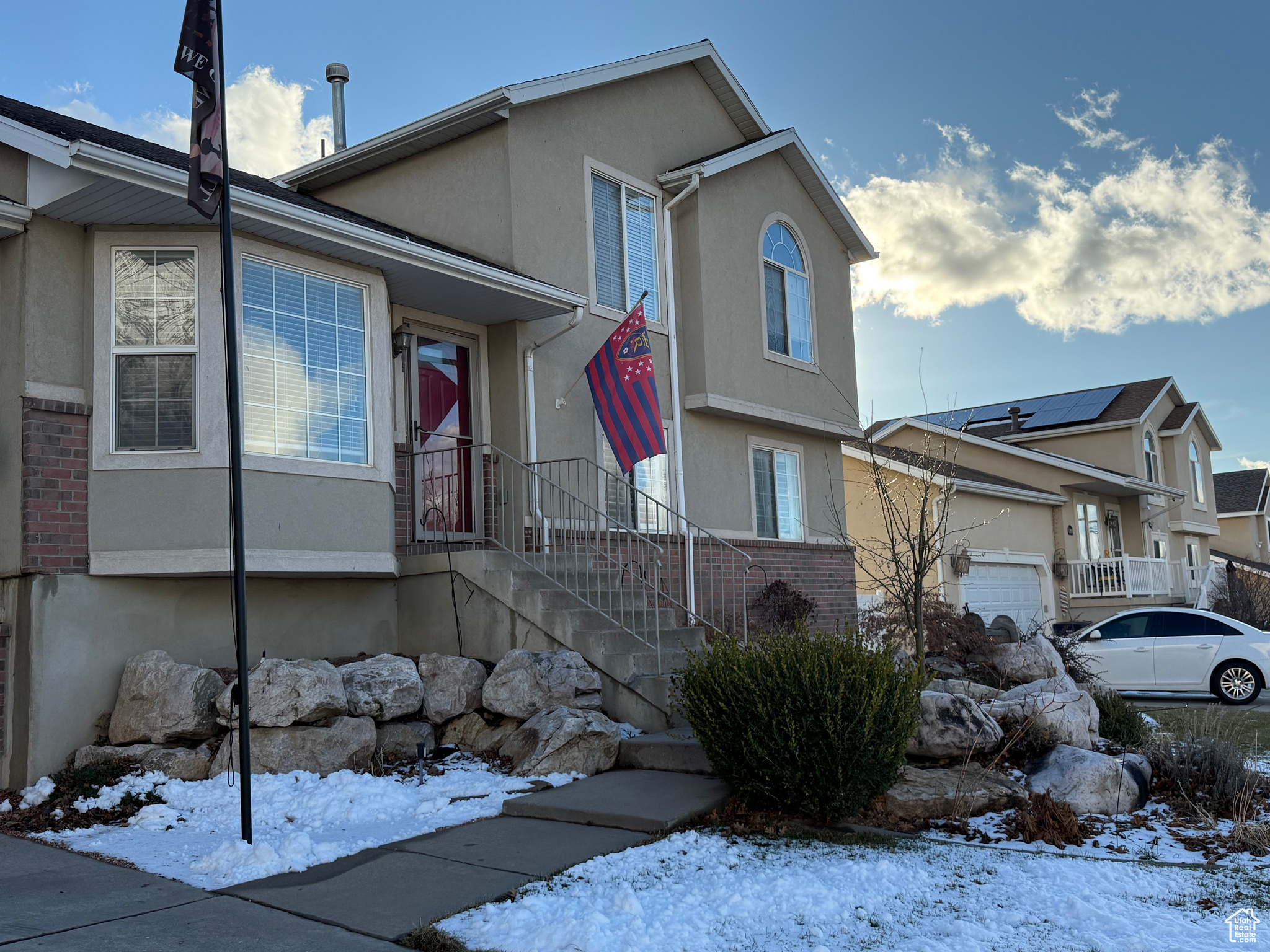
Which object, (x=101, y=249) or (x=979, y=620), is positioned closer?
(x=101, y=249)

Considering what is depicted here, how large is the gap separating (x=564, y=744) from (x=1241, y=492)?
42.7m

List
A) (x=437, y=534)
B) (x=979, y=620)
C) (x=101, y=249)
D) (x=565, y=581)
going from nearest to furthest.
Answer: (x=101, y=249), (x=565, y=581), (x=437, y=534), (x=979, y=620)

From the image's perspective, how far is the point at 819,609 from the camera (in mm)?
14352

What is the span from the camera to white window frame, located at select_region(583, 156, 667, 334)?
39.1 ft

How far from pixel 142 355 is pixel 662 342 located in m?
6.31

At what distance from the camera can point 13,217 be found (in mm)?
7531

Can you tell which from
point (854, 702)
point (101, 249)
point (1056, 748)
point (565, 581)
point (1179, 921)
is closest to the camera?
point (1179, 921)

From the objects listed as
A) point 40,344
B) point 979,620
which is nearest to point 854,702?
point 40,344

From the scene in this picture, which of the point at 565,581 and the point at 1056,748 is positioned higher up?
the point at 565,581

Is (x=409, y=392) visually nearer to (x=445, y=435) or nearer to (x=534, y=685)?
(x=445, y=435)

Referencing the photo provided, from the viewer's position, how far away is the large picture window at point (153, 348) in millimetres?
7957

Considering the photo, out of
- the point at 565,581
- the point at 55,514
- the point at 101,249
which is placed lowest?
the point at 565,581

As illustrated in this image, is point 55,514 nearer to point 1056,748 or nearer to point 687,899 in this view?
point 687,899

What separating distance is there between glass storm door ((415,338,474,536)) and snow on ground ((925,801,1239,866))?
5.75 metres
